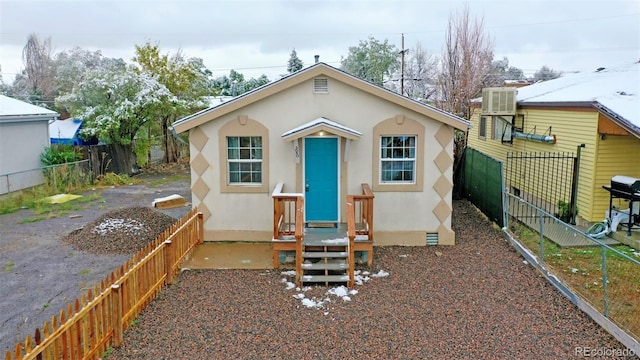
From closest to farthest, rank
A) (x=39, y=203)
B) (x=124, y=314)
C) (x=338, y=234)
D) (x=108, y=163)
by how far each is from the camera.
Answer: (x=124, y=314) < (x=338, y=234) < (x=39, y=203) < (x=108, y=163)

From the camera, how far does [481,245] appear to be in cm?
1109

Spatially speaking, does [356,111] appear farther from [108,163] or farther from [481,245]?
[108,163]

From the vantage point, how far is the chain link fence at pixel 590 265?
698cm

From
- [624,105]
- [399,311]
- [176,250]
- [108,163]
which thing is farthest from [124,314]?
[108,163]

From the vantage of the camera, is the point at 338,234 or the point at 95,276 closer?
the point at 95,276

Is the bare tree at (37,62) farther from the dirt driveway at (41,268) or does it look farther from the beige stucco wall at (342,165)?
the beige stucco wall at (342,165)

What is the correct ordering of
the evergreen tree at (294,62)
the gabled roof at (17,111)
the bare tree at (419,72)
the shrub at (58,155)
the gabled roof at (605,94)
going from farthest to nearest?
1. the evergreen tree at (294,62)
2. the bare tree at (419,72)
3. the shrub at (58,155)
4. the gabled roof at (17,111)
5. the gabled roof at (605,94)

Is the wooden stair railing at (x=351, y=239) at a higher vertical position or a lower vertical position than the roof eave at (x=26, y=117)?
lower

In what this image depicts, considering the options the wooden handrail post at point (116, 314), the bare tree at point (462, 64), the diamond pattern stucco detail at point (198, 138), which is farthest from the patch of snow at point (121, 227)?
the bare tree at point (462, 64)

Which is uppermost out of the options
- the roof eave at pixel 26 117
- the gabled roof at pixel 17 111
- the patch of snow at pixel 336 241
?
the gabled roof at pixel 17 111

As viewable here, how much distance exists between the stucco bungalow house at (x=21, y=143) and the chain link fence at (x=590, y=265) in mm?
17313

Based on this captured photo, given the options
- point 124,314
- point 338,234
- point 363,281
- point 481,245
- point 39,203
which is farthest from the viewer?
point 39,203

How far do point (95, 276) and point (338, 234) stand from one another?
16.2 feet

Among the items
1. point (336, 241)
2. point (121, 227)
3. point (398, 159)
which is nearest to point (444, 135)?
point (398, 159)
